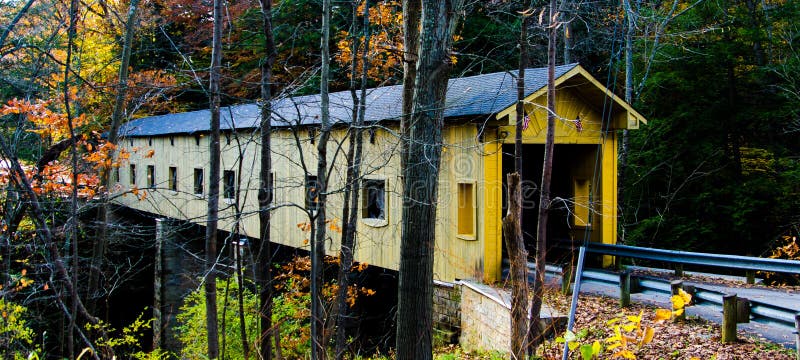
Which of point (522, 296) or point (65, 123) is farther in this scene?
point (65, 123)

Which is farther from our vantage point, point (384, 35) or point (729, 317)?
point (384, 35)

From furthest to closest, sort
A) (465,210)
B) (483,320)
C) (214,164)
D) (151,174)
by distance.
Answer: (151,174)
(465,210)
(483,320)
(214,164)

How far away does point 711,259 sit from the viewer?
30.0 feet

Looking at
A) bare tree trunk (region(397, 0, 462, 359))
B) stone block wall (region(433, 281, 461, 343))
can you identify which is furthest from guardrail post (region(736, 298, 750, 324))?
stone block wall (region(433, 281, 461, 343))

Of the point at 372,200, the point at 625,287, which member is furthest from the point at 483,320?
the point at 372,200

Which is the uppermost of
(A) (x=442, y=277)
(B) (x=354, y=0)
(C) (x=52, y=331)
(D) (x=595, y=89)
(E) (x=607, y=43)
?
(E) (x=607, y=43)

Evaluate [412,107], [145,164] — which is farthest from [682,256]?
[145,164]

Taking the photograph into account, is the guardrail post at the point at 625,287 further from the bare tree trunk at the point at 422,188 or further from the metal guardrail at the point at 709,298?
the bare tree trunk at the point at 422,188

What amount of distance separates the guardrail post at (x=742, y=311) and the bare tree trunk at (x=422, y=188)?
355 centimetres

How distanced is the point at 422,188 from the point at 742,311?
3.96m

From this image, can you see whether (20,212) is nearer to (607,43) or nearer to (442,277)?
(442,277)

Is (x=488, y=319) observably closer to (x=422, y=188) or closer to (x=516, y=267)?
(x=516, y=267)

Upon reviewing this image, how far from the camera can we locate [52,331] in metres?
17.0

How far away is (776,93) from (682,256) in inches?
354
